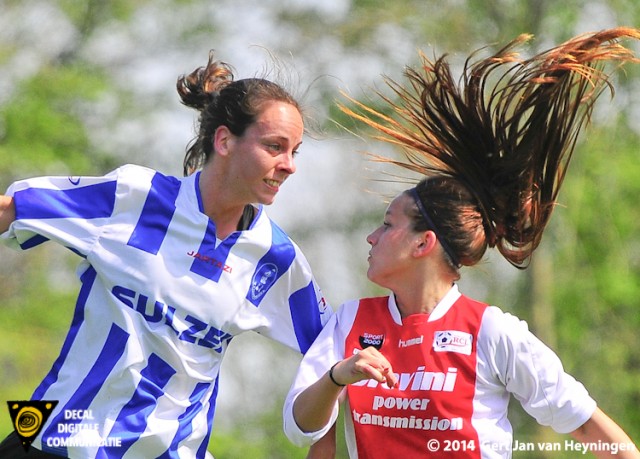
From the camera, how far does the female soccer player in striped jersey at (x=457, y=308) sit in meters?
4.07

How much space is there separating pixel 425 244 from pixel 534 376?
1.99 ft

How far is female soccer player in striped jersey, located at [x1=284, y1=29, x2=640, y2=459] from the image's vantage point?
407 cm

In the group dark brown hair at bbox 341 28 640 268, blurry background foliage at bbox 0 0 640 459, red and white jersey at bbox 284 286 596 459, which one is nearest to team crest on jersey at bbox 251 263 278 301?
red and white jersey at bbox 284 286 596 459

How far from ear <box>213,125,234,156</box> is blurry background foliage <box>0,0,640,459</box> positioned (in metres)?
9.37

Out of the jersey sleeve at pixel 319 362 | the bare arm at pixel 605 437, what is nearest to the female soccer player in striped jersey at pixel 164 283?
the jersey sleeve at pixel 319 362

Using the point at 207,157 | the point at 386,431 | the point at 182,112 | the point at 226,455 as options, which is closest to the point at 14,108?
the point at 182,112

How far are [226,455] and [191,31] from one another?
5.64 metres

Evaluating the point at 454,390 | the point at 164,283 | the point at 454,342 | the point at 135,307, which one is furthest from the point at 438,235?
the point at 135,307

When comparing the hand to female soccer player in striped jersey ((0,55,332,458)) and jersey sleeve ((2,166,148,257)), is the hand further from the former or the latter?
jersey sleeve ((2,166,148,257))

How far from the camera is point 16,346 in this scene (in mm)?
14406

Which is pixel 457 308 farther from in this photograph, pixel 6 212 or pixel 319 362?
pixel 6 212

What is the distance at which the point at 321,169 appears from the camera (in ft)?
47.2

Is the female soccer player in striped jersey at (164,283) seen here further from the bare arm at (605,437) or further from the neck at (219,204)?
the bare arm at (605,437)

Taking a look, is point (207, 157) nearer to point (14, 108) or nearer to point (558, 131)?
point (558, 131)
